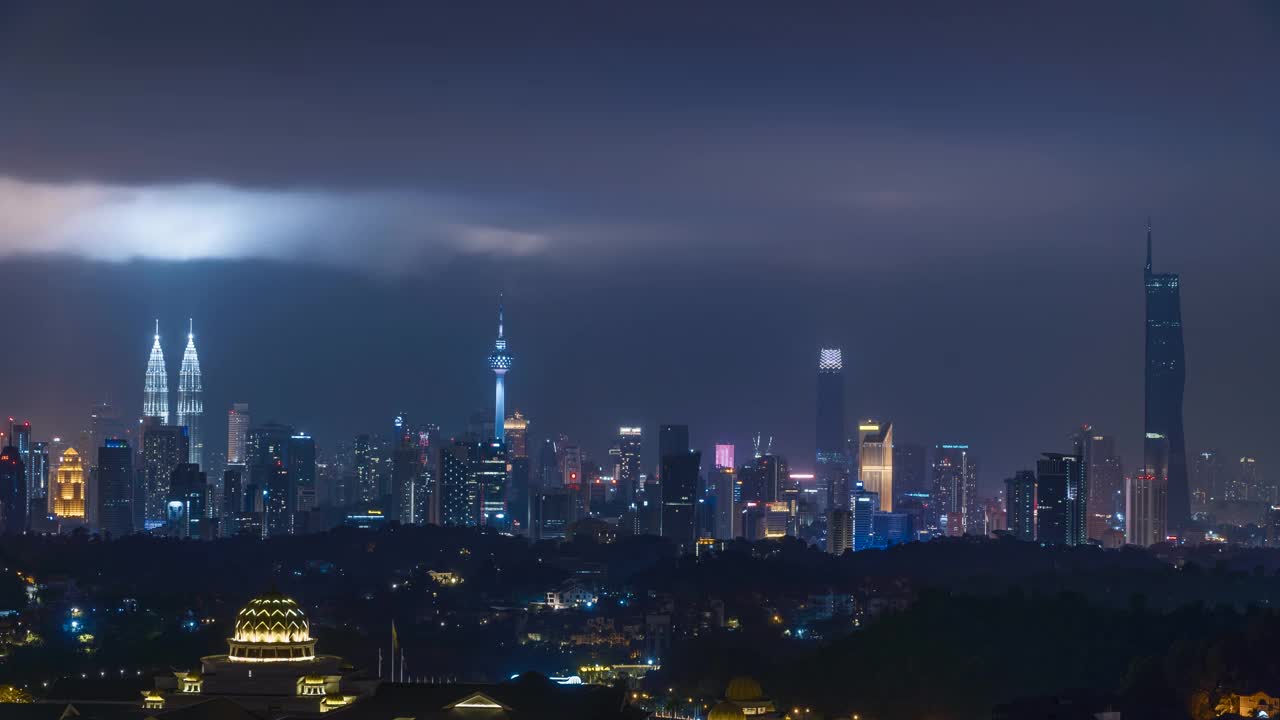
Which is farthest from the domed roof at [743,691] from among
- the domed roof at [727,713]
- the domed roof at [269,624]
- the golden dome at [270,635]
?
the domed roof at [269,624]

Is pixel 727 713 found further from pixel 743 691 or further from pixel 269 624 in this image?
pixel 269 624

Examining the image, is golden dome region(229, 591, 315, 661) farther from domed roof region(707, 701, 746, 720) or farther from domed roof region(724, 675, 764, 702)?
domed roof region(724, 675, 764, 702)

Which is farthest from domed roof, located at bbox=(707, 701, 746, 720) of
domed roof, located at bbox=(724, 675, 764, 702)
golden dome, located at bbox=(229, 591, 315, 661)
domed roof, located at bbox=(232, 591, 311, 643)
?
domed roof, located at bbox=(232, 591, 311, 643)

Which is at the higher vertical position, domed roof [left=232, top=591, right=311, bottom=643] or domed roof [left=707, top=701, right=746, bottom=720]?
domed roof [left=232, top=591, right=311, bottom=643]

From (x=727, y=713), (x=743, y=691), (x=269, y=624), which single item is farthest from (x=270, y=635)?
(x=743, y=691)

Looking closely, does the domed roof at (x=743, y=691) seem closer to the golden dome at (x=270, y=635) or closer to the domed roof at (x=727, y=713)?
the domed roof at (x=727, y=713)

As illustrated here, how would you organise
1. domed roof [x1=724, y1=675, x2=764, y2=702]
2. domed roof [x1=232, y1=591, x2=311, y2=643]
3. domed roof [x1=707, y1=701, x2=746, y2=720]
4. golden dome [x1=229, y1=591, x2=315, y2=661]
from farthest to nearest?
domed roof [x1=724, y1=675, x2=764, y2=702] → domed roof [x1=707, y1=701, x2=746, y2=720] → domed roof [x1=232, y1=591, x2=311, y2=643] → golden dome [x1=229, y1=591, x2=315, y2=661]

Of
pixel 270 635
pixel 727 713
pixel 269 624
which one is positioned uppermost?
pixel 269 624

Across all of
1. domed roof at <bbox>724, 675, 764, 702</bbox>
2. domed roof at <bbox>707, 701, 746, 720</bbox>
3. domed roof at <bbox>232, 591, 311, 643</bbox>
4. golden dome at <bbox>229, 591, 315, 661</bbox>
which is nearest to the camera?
golden dome at <bbox>229, 591, 315, 661</bbox>
